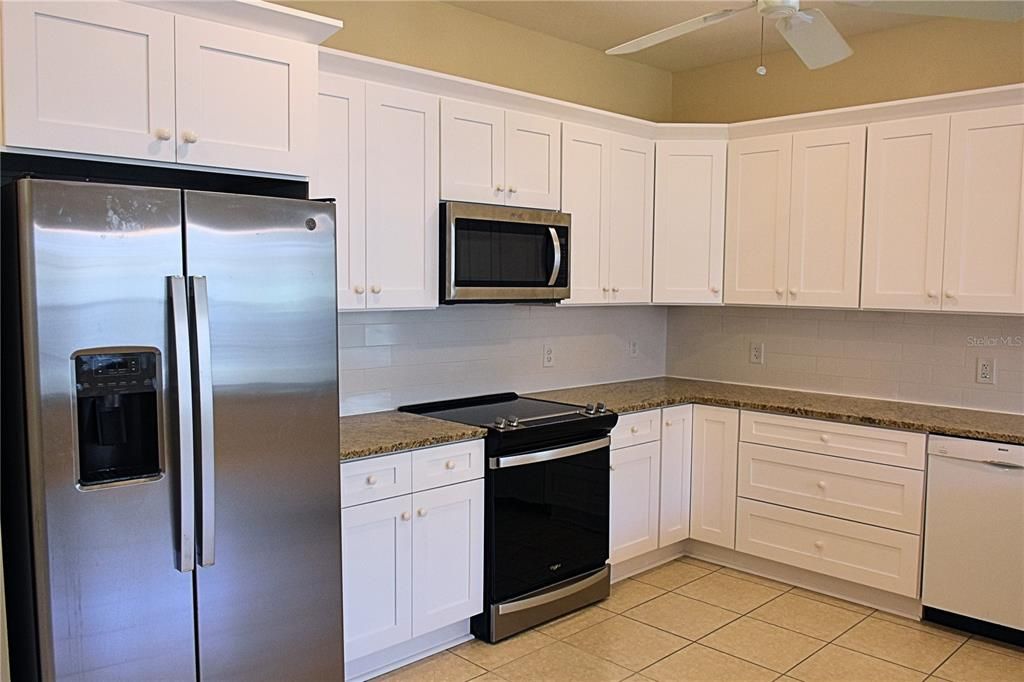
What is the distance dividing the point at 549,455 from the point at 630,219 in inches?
57.8

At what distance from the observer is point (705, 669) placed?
3.05 meters

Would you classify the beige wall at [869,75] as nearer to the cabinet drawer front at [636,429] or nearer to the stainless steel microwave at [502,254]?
the stainless steel microwave at [502,254]

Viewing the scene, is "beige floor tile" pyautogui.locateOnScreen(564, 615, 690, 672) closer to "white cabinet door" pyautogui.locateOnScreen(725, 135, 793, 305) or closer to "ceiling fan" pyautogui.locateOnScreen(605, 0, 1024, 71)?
"white cabinet door" pyautogui.locateOnScreen(725, 135, 793, 305)

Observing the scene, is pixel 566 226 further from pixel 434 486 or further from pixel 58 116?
pixel 58 116

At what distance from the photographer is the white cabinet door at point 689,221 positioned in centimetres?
426

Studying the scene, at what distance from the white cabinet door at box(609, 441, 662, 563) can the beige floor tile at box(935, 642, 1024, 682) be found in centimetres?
137

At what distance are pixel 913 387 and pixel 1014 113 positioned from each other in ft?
4.42

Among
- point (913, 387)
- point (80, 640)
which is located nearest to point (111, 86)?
point (80, 640)

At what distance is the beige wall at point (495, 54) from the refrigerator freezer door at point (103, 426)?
165cm

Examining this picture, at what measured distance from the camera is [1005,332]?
369cm

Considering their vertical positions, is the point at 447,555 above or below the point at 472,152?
below

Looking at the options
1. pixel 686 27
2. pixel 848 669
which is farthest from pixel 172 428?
pixel 848 669

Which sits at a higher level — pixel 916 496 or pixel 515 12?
pixel 515 12

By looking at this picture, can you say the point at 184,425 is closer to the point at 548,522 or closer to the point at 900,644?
the point at 548,522
